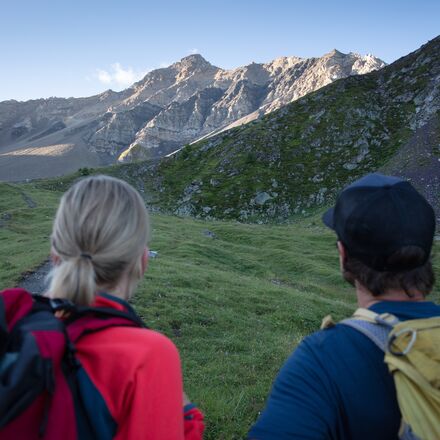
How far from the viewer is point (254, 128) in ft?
290

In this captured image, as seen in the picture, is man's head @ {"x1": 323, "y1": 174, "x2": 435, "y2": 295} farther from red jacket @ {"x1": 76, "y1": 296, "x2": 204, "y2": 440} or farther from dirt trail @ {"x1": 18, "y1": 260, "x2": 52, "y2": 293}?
dirt trail @ {"x1": 18, "y1": 260, "x2": 52, "y2": 293}

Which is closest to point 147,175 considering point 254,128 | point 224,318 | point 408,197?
point 254,128

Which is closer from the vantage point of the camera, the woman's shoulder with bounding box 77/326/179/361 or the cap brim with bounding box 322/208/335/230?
the woman's shoulder with bounding box 77/326/179/361

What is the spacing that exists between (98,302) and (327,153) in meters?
75.6

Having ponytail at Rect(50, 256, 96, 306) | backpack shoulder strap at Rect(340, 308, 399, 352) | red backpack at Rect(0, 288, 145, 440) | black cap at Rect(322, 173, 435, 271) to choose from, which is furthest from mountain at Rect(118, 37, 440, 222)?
red backpack at Rect(0, 288, 145, 440)

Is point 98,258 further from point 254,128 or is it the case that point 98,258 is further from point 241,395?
point 254,128

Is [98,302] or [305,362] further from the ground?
[98,302]

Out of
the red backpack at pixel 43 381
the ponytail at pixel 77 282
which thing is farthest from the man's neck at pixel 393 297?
the ponytail at pixel 77 282

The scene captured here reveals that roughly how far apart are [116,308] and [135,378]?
26.4 inches

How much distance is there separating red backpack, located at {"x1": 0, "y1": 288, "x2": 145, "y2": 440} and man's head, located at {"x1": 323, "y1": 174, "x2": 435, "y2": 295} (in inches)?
82.4

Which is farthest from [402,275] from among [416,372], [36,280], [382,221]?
[36,280]

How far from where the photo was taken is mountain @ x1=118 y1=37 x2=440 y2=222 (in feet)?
217

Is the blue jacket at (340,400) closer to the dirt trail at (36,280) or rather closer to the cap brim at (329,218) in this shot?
the cap brim at (329,218)

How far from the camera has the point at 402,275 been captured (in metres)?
3.43
